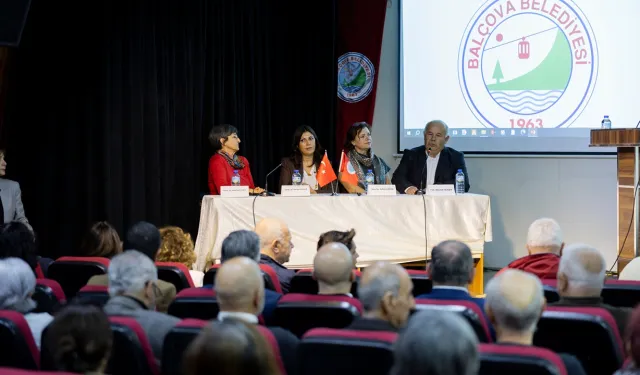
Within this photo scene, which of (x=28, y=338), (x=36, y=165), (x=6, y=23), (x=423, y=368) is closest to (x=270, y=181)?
(x=36, y=165)

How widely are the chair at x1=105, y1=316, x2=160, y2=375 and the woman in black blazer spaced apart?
13.3 feet

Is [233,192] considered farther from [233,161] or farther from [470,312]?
[470,312]

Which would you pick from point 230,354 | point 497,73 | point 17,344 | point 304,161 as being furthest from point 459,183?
point 230,354

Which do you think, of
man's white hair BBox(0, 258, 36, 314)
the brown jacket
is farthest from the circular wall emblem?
man's white hair BBox(0, 258, 36, 314)

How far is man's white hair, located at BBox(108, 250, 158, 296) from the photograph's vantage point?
2764mm

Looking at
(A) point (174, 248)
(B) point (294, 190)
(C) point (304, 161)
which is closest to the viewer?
(A) point (174, 248)

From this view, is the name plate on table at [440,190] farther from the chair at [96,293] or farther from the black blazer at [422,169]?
the chair at [96,293]

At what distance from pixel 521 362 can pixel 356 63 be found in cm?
592

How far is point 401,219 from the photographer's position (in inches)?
234

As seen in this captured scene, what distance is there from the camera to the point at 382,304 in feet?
7.82

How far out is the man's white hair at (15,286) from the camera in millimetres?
2711

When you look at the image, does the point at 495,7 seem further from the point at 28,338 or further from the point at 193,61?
the point at 28,338

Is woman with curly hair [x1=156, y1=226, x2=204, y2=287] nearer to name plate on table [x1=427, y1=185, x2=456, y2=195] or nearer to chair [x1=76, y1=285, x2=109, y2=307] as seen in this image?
chair [x1=76, y1=285, x2=109, y2=307]

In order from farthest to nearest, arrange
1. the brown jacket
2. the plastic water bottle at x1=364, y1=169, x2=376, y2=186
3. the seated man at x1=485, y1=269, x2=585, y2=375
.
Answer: the plastic water bottle at x1=364, y1=169, x2=376, y2=186
the brown jacket
the seated man at x1=485, y1=269, x2=585, y2=375
